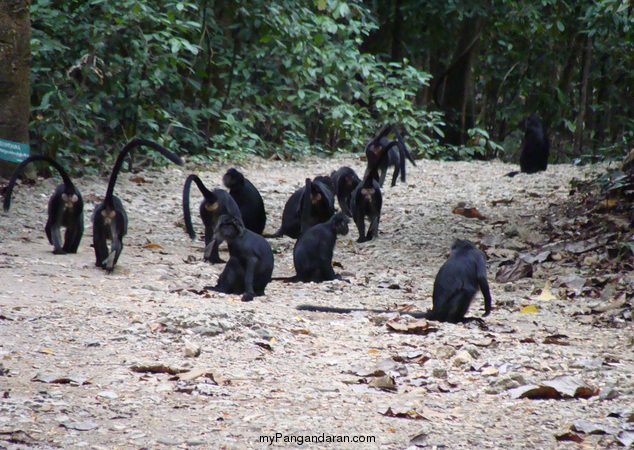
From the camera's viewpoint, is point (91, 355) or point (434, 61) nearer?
point (91, 355)

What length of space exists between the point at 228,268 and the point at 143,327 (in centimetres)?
172

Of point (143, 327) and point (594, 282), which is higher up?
point (594, 282)

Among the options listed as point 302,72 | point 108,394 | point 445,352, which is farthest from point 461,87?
point 108,394

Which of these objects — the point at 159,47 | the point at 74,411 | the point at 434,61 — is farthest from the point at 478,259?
the point at 434,61

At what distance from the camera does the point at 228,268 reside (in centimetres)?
570

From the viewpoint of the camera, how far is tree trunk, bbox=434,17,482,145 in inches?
665

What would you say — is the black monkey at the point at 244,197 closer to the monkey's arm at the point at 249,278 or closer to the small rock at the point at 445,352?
the monkey's arm at the point at 249,278

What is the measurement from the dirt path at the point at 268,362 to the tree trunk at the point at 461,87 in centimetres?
1121

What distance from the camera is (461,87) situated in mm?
17422

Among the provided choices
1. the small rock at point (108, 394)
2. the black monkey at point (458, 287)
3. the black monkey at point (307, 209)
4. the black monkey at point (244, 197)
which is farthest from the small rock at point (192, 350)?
the black monkey at point (244, 197)

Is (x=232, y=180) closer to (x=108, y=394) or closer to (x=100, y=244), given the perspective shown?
(x=100, y=244)

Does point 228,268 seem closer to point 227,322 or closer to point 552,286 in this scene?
point 227,322

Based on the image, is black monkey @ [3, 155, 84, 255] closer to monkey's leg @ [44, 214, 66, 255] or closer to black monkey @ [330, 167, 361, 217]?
monkey's leg @ [44, 214, 66, 255]

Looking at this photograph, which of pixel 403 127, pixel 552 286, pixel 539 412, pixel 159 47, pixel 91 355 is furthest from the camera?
pixel 403 127
